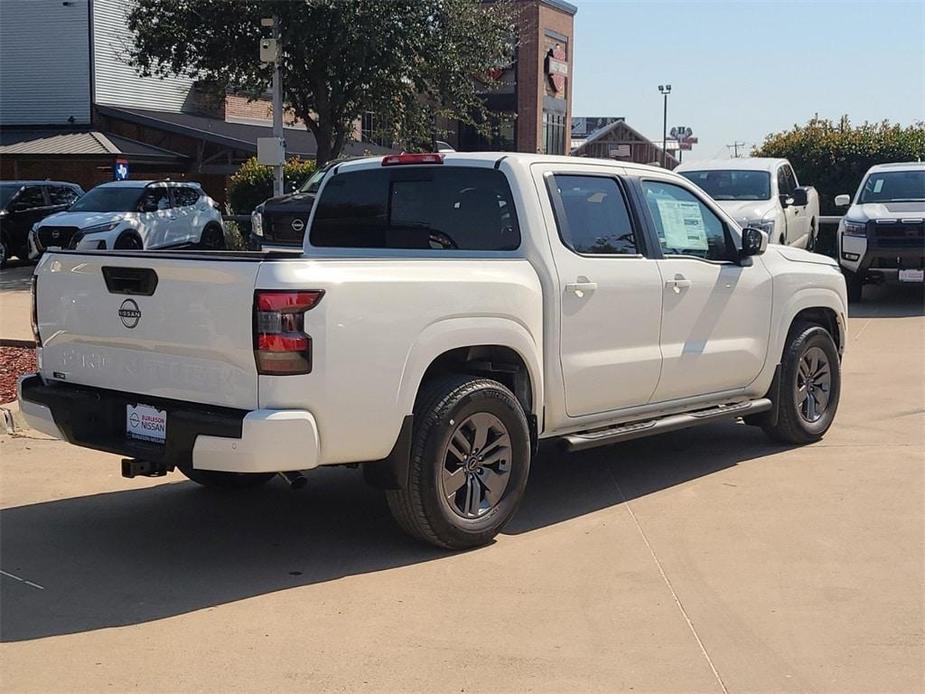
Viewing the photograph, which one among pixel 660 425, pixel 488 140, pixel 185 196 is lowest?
pixel 660 425

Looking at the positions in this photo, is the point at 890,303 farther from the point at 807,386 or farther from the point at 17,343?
the point at 17,343

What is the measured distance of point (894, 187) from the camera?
15.9 m

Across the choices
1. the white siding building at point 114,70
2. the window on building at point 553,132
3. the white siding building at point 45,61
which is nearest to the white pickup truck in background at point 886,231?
the white siding building at point 114,70

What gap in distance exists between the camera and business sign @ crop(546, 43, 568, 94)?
2240 inches

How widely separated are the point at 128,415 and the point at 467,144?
51596 mm

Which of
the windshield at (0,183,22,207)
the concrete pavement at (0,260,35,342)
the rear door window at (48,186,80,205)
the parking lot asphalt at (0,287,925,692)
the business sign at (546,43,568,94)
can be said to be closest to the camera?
the parking lot asphalt at (0,287,925,692)

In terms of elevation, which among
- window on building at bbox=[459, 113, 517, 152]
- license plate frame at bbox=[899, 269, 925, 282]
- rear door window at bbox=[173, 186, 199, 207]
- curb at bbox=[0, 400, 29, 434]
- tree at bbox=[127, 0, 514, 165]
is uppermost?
window on building at bbox=[459, 113, 517, 152]

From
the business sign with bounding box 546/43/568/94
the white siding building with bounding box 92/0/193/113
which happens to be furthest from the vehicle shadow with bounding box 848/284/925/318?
the business sign with bounding box 546/43/568/94

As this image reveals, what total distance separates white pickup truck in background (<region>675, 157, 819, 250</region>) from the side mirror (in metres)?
7.89

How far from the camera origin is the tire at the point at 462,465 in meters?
5.26

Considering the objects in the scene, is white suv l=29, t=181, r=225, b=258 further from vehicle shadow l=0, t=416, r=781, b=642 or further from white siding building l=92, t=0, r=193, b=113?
white siding building l=92, t=0, r=193, b=113

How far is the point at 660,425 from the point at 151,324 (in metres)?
3.04

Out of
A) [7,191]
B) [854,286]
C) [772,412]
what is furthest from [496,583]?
[7,191]

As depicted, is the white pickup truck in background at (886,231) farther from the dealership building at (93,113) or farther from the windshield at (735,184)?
the dealership building at (93,113)
